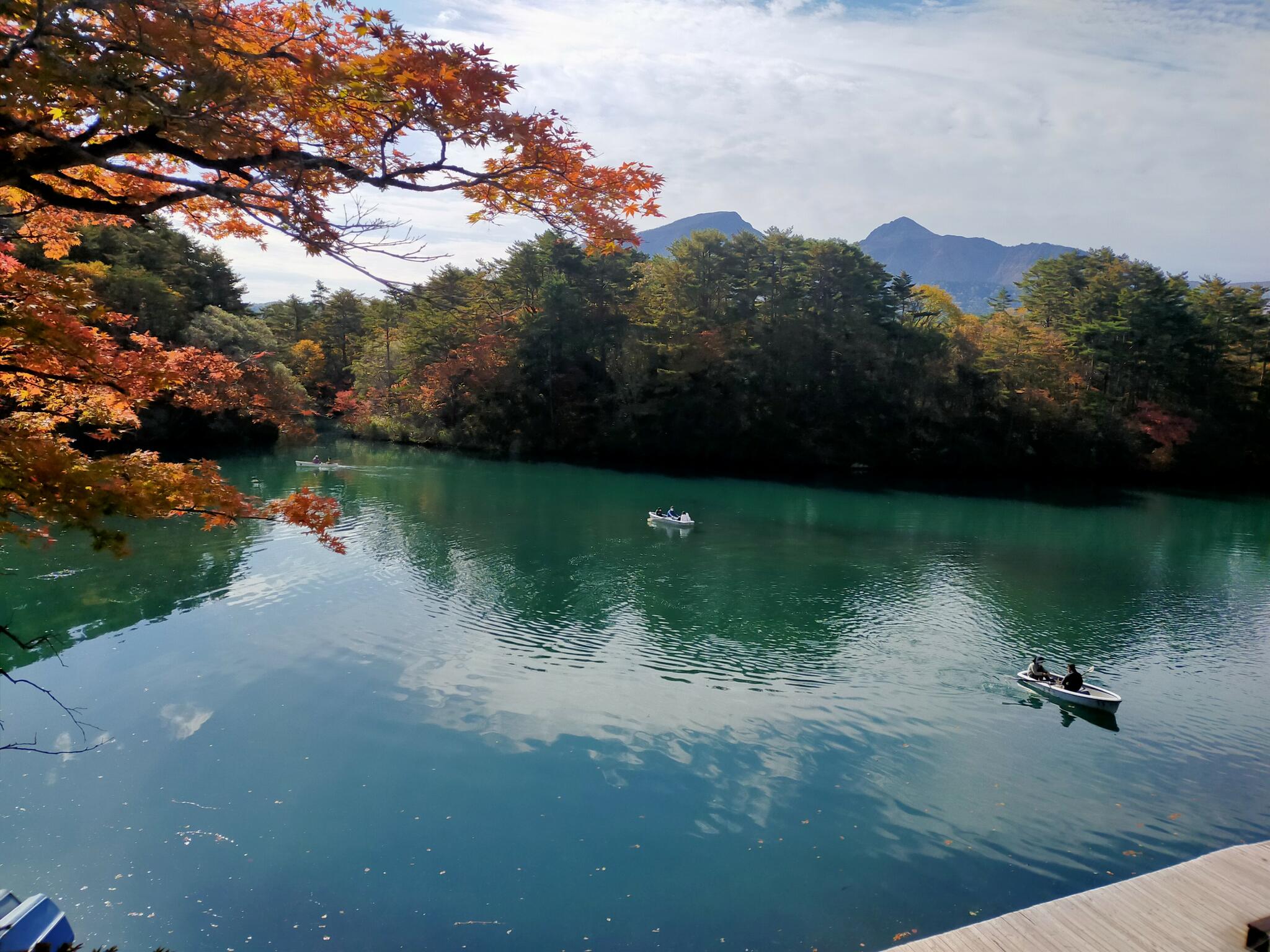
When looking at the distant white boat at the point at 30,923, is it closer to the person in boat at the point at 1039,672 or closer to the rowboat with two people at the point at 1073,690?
the rowboat with two people at the point at 1073,690

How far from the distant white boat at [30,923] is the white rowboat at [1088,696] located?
1229 centimetres

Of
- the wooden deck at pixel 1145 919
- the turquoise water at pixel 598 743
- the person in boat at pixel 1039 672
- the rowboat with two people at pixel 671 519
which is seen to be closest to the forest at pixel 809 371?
the rowboat with two people at pixel 671 519

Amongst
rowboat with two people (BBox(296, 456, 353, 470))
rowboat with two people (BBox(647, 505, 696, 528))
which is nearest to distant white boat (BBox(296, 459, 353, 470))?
rowboat with two people (BBox(296, 456, 353, 470))

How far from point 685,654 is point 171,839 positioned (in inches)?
320

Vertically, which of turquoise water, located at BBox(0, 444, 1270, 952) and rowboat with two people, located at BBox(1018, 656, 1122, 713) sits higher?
rowboat with two people, located at BBox(1018, 656, 1122, 713)

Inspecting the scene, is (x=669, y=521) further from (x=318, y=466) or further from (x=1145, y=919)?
(x=318, y=466)

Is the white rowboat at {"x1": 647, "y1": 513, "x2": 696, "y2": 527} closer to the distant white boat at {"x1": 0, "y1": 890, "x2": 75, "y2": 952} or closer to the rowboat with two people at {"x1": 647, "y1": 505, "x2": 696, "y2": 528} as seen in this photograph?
the rowboat with two people at {"x1": 647, "y1": 505, "x2": 696, "y2": 528}

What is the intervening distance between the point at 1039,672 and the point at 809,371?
93.8 feet

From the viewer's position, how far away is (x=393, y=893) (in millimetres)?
6828

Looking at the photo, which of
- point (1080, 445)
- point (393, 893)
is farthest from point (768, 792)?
point (1080, 445)

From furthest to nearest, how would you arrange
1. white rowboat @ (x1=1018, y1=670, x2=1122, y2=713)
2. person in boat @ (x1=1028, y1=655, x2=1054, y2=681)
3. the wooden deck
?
person in boat @ (x1=1028, y1=655, x2=1054, y2=681), white rowboat @ (x1=1018, y1=670, x2=1122, y2=713), the wooden deck

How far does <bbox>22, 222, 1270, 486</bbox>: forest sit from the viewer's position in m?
38.0

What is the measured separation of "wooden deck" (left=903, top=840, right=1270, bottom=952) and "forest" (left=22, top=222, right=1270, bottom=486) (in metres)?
31.8

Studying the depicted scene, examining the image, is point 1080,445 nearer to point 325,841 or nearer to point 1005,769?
point 1005,769
